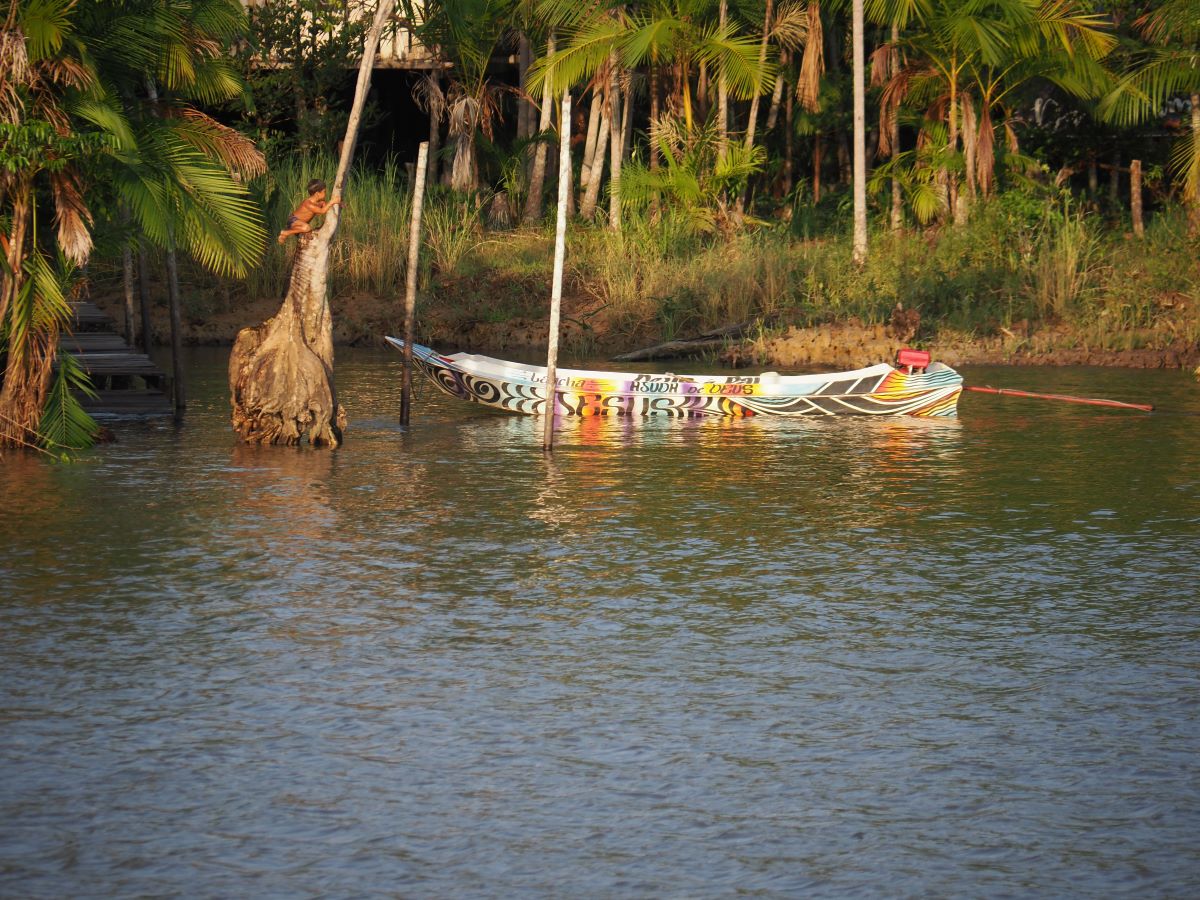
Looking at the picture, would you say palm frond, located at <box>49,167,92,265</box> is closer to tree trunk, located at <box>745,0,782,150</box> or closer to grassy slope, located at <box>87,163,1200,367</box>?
grassy slope, located at <box>87,163,1200,367</box>

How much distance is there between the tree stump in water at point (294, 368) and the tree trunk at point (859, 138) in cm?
1524

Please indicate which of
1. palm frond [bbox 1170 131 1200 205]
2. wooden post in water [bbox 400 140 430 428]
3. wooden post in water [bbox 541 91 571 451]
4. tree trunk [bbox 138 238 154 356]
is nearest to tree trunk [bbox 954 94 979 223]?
palm frond [bbox 1170 131 1200 205]

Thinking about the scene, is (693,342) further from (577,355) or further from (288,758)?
(288,758)

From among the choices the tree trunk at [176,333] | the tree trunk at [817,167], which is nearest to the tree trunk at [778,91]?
the tree trunk at [817,167]

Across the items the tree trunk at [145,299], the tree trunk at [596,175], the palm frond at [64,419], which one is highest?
the tree trunk at [596,175]

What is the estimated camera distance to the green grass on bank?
2911 centimetres

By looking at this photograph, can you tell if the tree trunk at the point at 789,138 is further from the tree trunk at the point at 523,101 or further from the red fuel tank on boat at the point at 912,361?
the red fuel tank on boat at the point at 912,361

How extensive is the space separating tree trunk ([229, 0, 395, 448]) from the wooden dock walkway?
241cm

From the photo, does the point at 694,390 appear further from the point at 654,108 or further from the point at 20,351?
the point at 654,108

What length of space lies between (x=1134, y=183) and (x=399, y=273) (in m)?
13.7

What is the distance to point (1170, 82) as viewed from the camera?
29.1 metres

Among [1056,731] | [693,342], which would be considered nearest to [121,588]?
[1056,731]

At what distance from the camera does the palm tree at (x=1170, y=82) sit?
2780 cm

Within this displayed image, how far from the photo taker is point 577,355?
29797mm
